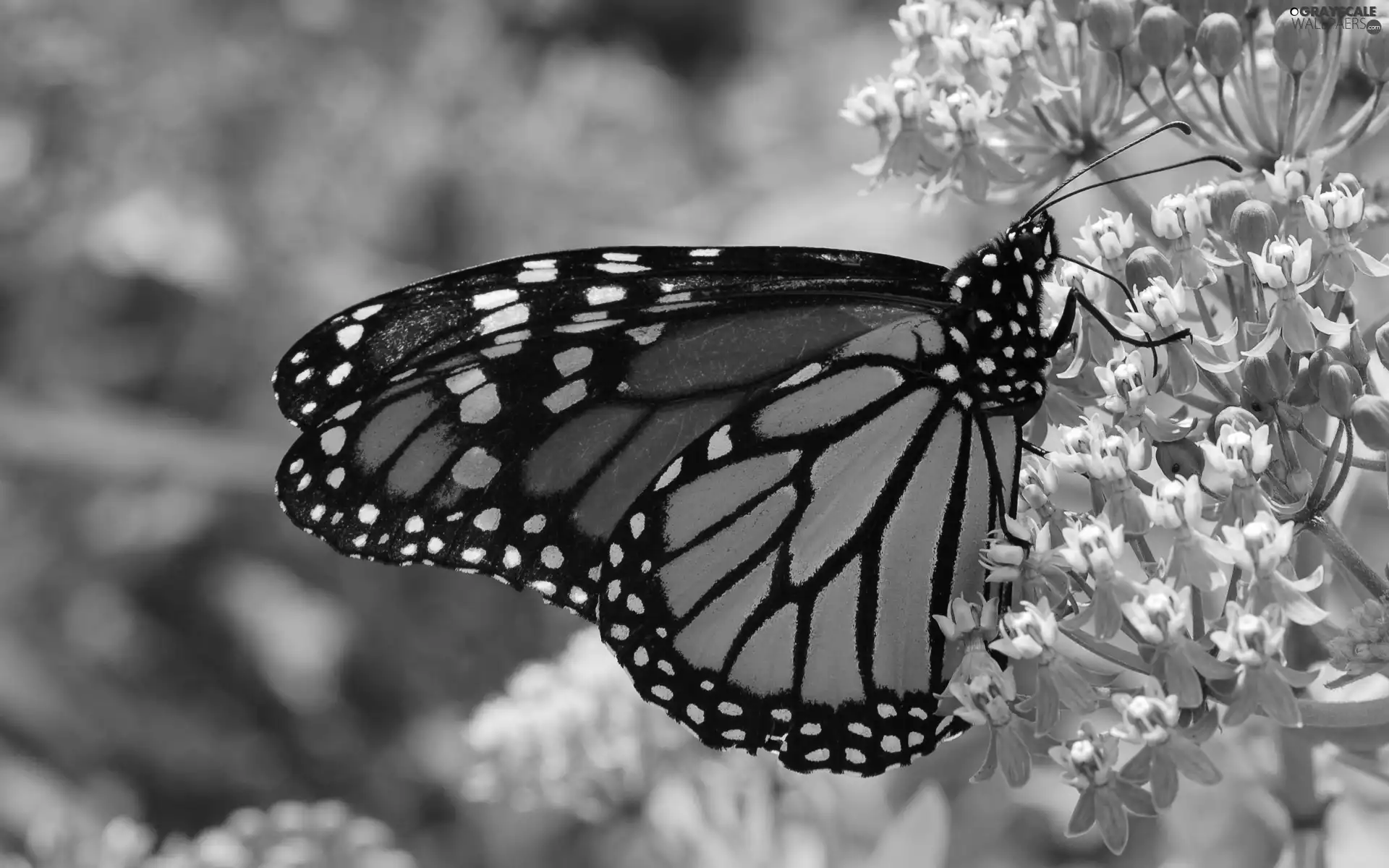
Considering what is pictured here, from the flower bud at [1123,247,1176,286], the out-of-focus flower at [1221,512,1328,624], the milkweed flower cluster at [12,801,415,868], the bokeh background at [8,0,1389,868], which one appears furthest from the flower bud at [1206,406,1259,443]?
the bokeh background at [8,0,1389,868]

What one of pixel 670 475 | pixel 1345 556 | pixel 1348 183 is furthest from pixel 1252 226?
pixel 670 475

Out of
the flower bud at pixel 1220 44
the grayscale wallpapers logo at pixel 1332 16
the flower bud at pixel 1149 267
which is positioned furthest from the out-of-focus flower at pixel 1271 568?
the grayscale wallpapers logo at pixel 1332 16

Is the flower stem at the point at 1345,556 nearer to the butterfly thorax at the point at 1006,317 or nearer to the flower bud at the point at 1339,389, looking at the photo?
the flower bud at the point at 1339,389

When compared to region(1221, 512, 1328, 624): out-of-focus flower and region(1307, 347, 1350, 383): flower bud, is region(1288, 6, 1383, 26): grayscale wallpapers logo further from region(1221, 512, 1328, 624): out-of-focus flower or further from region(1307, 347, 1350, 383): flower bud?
region(1221, 512, 1328, 624): out-of-focus flower

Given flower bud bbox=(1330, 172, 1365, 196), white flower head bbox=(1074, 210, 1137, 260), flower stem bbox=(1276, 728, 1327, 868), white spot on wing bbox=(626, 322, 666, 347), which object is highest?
white spot on wing bbox=(626, 322, 666, 347)

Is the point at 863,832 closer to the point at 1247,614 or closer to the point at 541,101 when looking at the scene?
the point at 1247,614

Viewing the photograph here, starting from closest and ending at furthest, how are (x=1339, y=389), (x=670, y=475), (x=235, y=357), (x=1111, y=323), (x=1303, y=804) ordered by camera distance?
1. (x=1339, y=389)
2. (x=1111, y=323)
3. (x=1303, y=804)
4. (x=670, y=475)
5. (x=235, y=357)

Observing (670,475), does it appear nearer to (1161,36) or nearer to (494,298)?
(494,298)
